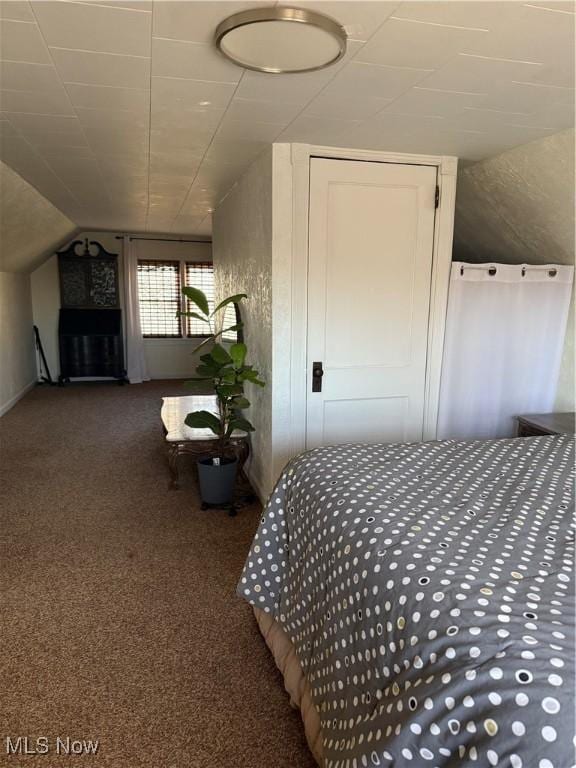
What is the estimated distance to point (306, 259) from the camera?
2873 millimetres

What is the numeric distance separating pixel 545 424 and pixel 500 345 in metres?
0.57

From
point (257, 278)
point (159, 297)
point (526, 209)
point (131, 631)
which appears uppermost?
point (526, 209)

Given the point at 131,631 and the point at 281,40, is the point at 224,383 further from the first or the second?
the point at 281,40

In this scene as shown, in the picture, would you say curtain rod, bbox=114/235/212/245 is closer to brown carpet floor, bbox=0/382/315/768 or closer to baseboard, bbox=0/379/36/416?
baseboard, bbox=0/379/36/416

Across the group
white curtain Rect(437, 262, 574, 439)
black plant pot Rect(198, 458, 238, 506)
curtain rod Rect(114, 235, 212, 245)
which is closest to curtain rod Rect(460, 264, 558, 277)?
white curtain Rect(437, 262, 574, 439)

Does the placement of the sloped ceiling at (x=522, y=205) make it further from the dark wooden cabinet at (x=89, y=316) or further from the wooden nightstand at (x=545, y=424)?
the dark wooden cabinet at (x=89, y=316)

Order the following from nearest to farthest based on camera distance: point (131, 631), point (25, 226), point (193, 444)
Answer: point (131, 631) < point (193, 444) < point (25, 226)

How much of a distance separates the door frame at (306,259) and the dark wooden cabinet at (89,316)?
17.0ft

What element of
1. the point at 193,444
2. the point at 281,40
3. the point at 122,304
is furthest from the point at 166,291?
the point at 281,40

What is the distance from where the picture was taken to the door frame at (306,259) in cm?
277

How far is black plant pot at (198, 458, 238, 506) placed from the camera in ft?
10.9

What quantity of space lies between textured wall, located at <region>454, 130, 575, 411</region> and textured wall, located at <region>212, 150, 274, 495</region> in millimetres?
1288

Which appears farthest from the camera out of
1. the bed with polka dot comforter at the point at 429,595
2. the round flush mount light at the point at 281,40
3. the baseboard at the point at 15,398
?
the baseboard at the point at 15,398

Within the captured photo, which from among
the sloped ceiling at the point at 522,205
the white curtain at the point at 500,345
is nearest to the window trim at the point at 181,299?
the sloped ceiling at the point at 522,205
